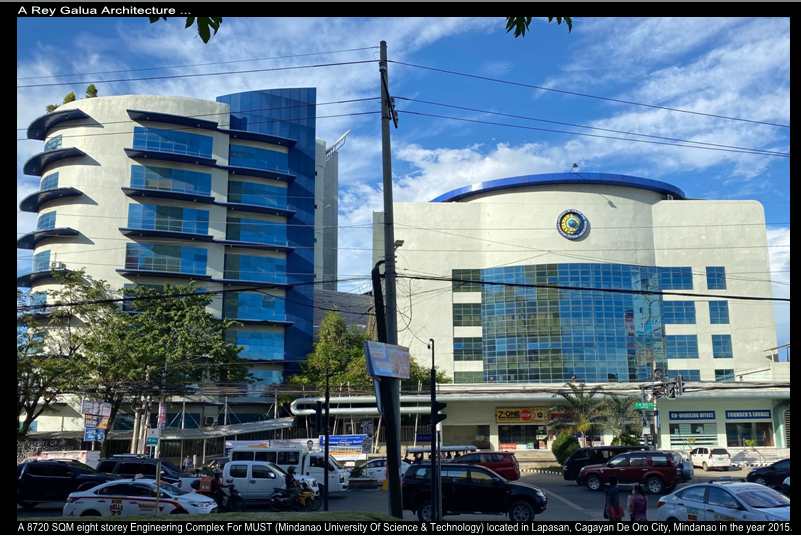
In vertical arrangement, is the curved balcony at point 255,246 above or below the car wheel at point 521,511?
above

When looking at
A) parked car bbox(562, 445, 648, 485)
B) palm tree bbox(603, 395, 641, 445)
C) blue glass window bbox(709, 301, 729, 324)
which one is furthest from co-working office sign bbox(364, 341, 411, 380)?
blue glass window bbox(709, 301, 729, 324)

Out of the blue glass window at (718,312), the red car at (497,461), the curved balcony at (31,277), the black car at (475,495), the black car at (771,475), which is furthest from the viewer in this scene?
the blue glass window at (718,312)

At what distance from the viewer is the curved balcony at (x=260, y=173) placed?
223 ft

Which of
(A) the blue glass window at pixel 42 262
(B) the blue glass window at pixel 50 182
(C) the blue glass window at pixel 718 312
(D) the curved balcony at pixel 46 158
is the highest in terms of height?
(D) the curved balcony at pixel 46 158

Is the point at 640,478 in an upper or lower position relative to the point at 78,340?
lower

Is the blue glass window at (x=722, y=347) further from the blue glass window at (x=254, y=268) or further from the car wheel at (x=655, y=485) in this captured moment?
the blue glass window at (x=254, y=268)

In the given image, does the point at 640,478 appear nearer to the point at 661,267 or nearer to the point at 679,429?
the point at 679,429

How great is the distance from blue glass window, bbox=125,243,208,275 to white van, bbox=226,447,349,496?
130 ft

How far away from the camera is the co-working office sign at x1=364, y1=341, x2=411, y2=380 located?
1392 cm

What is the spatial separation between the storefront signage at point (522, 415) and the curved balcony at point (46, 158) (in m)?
46.3

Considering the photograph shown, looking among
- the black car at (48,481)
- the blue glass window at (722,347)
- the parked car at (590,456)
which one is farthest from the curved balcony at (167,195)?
the blue glass window at (722,347)

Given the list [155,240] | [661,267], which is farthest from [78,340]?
[661,267]

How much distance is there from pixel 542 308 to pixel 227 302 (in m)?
30.8
